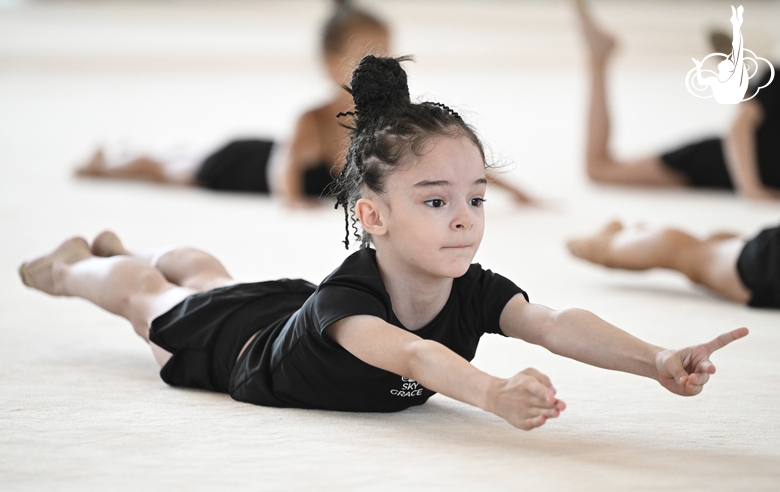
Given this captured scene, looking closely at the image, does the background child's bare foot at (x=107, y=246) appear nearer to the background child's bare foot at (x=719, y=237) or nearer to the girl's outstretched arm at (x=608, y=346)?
the girl's outstretched arm at (x=608, y=346)

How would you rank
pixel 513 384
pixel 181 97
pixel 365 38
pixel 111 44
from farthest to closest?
pixel 111 44, pixel 181 97, pixel 365 38, pixel 513 384

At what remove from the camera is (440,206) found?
102cm

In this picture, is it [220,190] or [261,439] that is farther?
[220,190]

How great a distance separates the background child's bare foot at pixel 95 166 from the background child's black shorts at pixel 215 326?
233 centimetres

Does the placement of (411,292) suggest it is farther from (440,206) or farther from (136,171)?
(136,171)

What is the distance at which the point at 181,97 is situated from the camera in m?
5.88

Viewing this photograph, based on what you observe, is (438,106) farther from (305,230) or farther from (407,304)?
(305,230)

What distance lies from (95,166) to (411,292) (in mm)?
2610

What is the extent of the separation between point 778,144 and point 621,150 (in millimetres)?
1102

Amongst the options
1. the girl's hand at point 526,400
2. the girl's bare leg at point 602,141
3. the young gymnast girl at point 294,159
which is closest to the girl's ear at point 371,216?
the girl's hand at point 526,400

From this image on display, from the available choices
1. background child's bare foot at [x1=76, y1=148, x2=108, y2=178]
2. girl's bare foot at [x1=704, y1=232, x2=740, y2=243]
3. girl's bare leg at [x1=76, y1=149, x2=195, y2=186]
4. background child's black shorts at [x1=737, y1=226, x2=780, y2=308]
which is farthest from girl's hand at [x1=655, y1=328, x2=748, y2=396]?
background child's bare foot at [x1=76, y1=148, x2=108, y2=178]

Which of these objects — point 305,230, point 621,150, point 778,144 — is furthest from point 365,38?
point 621,150

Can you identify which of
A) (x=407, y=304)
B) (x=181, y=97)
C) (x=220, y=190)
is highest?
(x=181, y=97)

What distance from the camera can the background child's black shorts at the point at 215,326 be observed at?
1.18 metres
